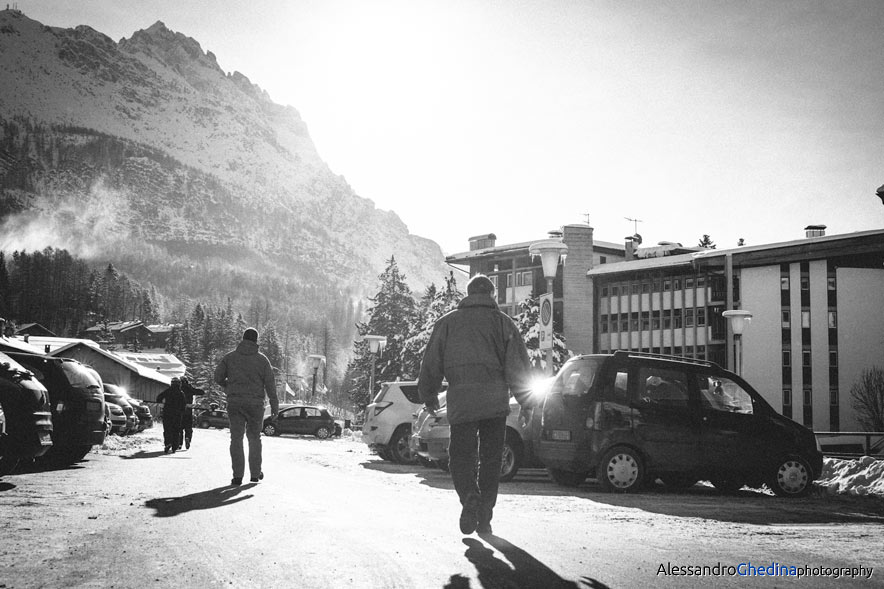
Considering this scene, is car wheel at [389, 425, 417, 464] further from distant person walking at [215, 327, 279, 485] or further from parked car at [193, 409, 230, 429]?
parked car at [193, 409, 230, 429]

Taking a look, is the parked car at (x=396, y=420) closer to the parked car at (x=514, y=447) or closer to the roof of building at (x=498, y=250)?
the parked car at (x=514, y=447)

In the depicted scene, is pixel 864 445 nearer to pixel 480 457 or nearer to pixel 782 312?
pixel 480 457

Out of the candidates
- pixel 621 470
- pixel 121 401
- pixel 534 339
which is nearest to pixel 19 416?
pixel 621 470

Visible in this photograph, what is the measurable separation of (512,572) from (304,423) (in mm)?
43179

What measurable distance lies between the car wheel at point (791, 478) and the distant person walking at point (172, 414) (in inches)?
527

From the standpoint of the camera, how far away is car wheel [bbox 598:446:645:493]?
11.5 m

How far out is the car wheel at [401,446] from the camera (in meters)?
18.8

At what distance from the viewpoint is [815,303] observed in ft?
194

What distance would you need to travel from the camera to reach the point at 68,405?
13.3m

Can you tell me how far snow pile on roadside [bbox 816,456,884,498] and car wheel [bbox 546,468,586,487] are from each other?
3452mm

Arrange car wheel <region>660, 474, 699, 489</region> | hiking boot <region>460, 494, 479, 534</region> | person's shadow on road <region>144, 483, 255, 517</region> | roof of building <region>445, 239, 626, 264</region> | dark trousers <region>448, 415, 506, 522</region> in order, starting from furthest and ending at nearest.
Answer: roof of building <region>445, 239, 626, 264</region> < car wheel <region>660, 474, 699, 489</region> < person's shadow on road <region>144, 483, 255, 517</region> < dark trousers <region>448, 415, 506, 522</region> < hiking boot <region>460, 494, 479, 534</region>

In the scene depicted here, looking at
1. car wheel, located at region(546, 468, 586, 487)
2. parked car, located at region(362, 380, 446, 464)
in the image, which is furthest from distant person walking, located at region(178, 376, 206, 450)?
car wheel, located at region(546, 468, 586, 487)

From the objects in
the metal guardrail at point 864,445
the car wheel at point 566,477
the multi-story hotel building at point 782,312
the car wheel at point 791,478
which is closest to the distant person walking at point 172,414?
the car wheel at point 566,477

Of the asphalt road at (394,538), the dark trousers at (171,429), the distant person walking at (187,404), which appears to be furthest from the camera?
the distant person walking at (187,404)
